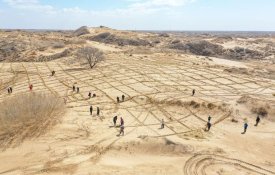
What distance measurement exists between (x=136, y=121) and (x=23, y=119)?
10.1m

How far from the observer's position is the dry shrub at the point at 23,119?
26125 mm

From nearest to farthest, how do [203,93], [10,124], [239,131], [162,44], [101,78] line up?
[10,124] < [239,131] < [203,93] < [101,78] < [162,44]

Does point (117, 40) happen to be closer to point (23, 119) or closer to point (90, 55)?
point (90, 55)

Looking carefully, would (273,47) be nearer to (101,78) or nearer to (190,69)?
(190,69)

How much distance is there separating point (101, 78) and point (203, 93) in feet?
50.5

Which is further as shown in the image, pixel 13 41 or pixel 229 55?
pixel 229 55

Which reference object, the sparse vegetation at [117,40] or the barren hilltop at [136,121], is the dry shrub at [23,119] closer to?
the barren hilltop at [136,121]

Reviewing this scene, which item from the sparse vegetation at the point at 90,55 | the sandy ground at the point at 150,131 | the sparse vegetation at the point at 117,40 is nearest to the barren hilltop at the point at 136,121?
the sandy ground at the point at 150,131

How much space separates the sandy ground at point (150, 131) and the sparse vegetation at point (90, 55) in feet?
21.6

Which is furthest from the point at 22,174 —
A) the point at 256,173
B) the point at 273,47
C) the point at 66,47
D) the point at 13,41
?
the point at 273,47

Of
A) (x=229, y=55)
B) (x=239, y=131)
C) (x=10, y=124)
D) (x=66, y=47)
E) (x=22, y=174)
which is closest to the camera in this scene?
(x=22, y=174)

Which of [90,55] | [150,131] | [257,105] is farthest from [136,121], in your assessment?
[90,55]

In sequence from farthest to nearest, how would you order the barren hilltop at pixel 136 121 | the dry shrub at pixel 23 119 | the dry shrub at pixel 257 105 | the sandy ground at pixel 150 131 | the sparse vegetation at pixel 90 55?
1. the sparse vegetation at pixel 90 55
2. the dry shrub at pixel 257 105
3. the dry shrub at pixel 23 119
4. the barren hilltop at pixel 136 121
5. the sandy ground at pixel 150 131

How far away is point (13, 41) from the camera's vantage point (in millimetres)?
78938
